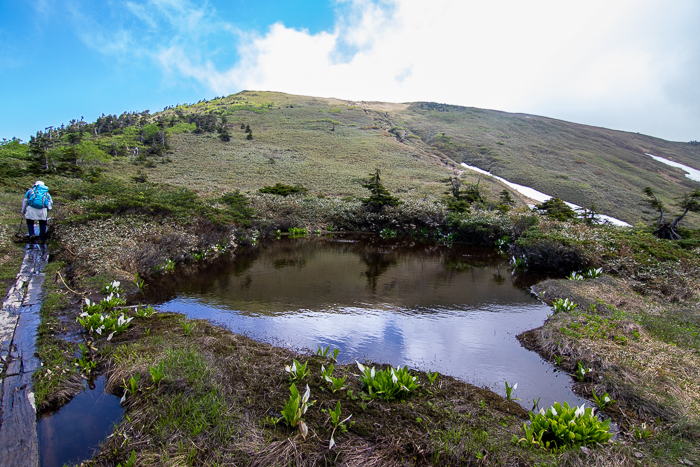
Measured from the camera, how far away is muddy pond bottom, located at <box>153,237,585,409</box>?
239 inches

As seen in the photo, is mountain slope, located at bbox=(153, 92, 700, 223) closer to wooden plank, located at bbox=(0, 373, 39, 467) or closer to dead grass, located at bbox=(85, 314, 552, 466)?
dead grass, located at bbox=(85, 314, 552, 466)

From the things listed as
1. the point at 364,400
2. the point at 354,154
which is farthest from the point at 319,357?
the point at 354,154

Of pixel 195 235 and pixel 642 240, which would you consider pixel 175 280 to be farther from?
pixel 642 240

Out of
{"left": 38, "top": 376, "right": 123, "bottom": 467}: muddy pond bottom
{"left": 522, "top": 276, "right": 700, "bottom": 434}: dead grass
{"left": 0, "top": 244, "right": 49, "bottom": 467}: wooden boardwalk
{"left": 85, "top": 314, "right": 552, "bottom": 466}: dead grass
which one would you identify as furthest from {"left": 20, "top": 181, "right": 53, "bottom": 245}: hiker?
{"left": 522, "top": 276, "right": 700, "bottom": 434}: dead grass

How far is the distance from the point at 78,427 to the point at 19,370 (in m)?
1.35

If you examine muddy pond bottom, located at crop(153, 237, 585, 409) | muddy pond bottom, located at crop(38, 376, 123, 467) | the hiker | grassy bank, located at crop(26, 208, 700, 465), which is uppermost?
the hiker

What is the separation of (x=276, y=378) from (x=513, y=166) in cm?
5253

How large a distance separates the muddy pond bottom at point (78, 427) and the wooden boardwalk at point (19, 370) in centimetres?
18

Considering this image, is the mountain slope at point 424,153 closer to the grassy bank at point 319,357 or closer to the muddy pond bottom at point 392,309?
the grassy bank at point 319,357

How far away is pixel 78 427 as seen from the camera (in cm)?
395

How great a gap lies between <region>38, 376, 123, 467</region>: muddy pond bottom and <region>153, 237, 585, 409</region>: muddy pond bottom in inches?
112

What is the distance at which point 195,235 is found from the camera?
45.9ft

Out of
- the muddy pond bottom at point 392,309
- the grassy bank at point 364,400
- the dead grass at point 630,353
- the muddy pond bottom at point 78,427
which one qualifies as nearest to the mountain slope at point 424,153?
the muddy pond bottom at point 392,309

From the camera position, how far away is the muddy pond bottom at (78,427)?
354 cm
